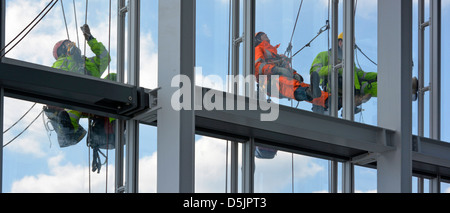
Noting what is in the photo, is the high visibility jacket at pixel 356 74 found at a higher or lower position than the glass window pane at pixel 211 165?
higher

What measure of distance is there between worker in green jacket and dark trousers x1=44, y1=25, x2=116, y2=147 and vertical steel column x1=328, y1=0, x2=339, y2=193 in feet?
11.0

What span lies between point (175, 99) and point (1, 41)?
1825 mm

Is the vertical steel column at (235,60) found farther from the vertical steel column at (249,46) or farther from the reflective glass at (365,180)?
the reflective glass at (365,180)

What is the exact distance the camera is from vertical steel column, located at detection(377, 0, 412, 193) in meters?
11.1

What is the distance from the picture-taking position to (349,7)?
12.5 meters

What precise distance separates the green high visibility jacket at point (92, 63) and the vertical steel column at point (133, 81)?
283 mm

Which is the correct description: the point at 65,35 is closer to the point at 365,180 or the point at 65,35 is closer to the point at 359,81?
the point at 359,81

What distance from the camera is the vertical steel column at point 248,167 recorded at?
10.9 meters

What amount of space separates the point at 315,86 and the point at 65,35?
366cm

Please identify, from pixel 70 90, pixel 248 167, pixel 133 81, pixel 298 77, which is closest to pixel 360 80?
pixel 298 77

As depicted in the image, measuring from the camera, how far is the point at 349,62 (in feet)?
40.3

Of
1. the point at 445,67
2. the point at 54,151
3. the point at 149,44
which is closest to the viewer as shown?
the point at 54,151

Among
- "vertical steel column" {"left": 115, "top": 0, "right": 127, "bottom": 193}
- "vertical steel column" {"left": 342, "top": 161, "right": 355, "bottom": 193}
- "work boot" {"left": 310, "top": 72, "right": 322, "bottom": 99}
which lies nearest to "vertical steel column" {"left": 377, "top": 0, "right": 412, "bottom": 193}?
"vertical steel column" {"left": 342, "top": 161, "right": 355, "bottom": 193}

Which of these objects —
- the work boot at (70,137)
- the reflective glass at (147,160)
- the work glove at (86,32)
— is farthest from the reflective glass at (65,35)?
the reflective glass at (147,160)
